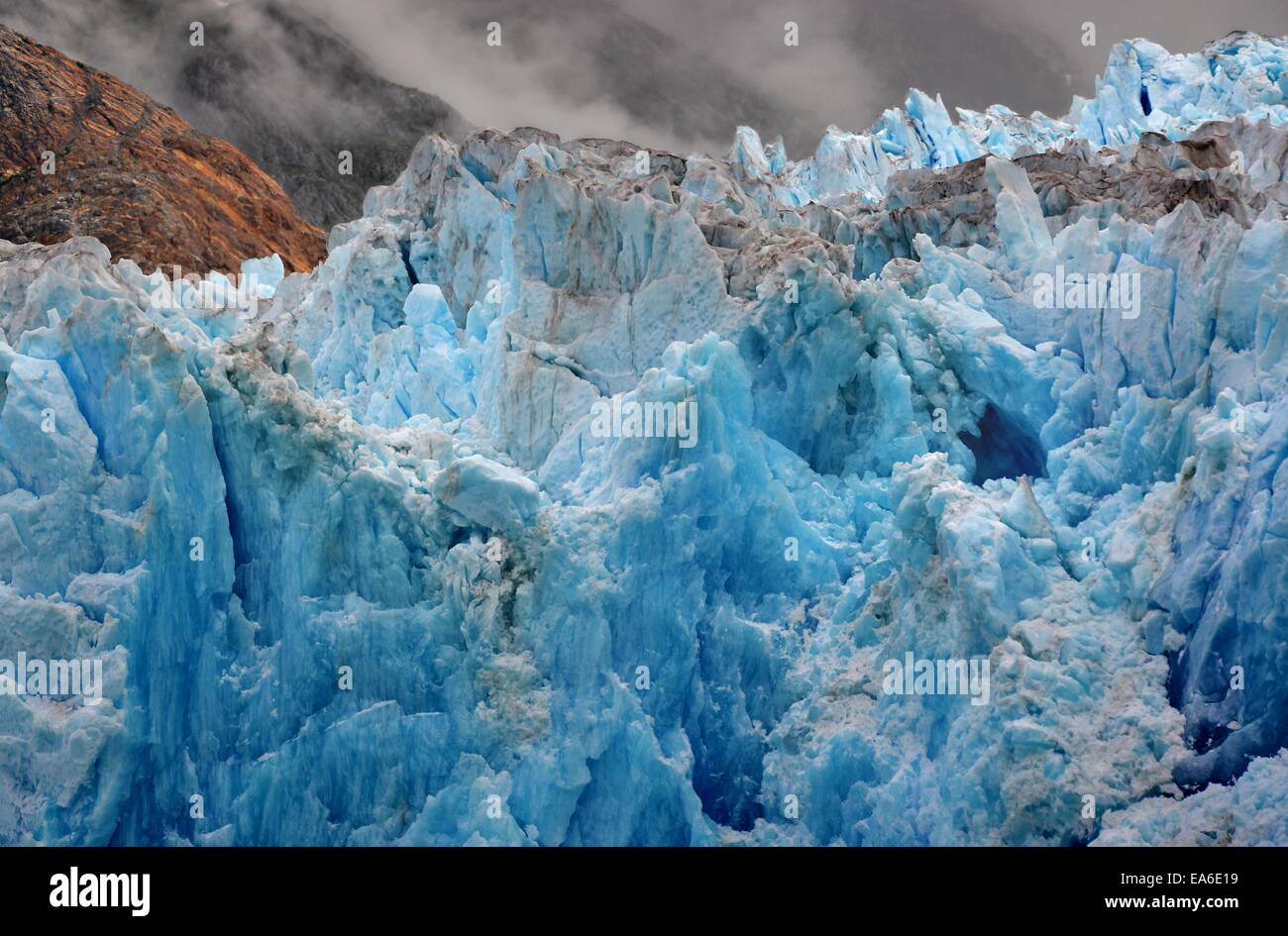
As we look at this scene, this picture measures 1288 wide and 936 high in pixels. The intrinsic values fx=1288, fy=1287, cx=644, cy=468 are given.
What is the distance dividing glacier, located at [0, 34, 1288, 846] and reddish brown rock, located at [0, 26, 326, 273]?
18749 millimetres

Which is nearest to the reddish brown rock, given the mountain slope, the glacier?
the mountain slope

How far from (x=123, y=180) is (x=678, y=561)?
96.9 ft

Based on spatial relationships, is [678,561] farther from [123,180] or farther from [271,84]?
[271,84]

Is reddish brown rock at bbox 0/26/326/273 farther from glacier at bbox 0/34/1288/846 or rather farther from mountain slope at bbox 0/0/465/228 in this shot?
glacier at bbox 0/34/1288/846

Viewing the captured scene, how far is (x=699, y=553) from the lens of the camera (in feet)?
47.5

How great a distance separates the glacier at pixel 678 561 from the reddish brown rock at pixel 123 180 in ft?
61.5

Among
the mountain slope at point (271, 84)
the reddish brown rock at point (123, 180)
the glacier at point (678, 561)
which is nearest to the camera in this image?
the glacier at point (678, 561)

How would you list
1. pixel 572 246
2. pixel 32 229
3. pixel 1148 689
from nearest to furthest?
pixel 1148 689
pixel 572 246
pixel 32 229

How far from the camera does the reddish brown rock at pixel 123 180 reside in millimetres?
34219

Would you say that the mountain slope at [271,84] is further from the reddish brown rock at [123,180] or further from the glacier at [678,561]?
the glacier at [678,561]

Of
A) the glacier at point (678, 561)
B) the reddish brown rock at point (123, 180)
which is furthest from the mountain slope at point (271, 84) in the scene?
the glacier at point (678, 561)
